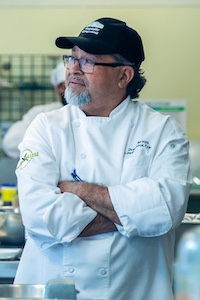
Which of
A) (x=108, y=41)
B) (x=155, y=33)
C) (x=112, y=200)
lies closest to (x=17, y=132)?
(x=155, y=33)

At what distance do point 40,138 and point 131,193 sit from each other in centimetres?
31

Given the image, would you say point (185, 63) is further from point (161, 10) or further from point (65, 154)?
point (65, 154)

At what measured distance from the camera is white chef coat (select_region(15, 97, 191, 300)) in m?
1.69

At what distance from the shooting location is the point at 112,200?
1.70 metres

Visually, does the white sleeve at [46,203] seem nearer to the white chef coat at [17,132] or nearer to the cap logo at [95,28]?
the cap logo at [95,28]

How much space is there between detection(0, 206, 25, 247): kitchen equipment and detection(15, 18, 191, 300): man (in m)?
0.35

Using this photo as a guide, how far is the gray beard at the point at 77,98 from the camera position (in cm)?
178

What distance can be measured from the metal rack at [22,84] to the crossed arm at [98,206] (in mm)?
2935

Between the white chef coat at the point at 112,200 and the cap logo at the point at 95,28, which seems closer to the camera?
the white chef coat at the point at 112,200

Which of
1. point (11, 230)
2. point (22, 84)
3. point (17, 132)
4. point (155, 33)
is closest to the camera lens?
point (11, 230)

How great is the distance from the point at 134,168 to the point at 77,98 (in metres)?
0.25

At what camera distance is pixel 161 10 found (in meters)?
4.41

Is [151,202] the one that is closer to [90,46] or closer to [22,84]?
[90,46]

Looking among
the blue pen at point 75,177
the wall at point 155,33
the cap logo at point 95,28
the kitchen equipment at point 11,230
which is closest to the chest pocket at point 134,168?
the blue pen at point 75,177
